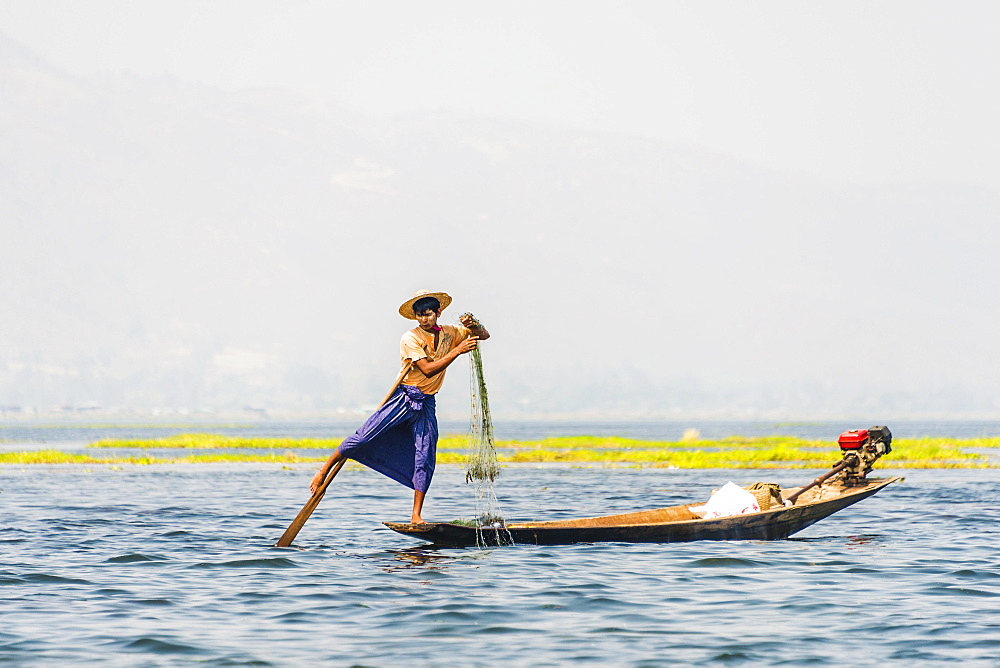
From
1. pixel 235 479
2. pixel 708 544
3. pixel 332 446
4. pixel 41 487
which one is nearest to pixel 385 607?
pixel 708 544

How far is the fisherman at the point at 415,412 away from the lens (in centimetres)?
1580

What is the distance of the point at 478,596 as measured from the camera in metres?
13.1

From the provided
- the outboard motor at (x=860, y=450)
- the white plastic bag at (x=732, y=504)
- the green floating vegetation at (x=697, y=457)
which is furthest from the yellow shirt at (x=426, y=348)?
the green floating vegetation at (x=697, y=457)

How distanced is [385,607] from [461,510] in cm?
1335

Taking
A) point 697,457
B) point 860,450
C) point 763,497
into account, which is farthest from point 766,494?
point 697,457

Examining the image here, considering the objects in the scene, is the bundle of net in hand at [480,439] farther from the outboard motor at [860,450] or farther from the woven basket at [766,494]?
the outboard motor at [860,450]

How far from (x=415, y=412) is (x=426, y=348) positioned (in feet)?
2.83

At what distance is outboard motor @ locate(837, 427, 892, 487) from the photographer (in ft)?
63.6

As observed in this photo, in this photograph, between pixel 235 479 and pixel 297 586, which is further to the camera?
pixel 235 479

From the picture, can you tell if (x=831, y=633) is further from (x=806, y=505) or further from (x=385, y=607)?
(x=806, y=505)

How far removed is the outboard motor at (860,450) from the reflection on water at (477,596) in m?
1.01

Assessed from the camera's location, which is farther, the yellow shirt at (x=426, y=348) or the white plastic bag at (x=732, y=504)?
the white plastic bag at (x=732, y=504)

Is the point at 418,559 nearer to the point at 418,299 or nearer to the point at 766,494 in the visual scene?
the point at 418,299

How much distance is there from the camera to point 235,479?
3769 cm
